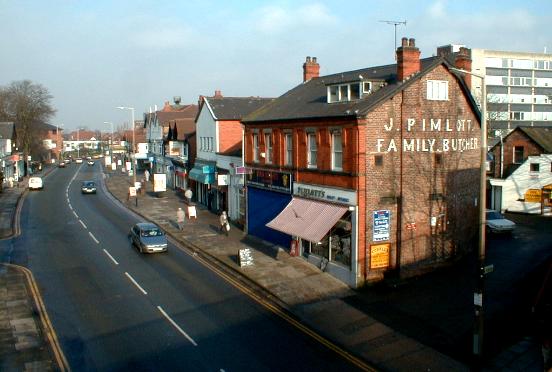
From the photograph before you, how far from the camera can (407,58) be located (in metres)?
25.9

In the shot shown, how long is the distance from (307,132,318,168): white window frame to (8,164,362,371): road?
7.53 meters

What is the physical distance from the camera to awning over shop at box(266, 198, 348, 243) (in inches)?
1005

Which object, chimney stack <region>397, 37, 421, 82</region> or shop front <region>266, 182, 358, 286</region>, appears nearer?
shop front <region>266, 182, 358, 286</region>

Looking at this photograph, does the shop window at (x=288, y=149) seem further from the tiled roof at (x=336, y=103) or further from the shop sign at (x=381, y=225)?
the shop sign at (x=381, y=225)

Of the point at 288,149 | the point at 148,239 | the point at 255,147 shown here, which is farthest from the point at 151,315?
the point at 255,147

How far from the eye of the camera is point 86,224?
42.7 metres

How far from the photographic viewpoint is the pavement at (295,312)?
16672 millimetres

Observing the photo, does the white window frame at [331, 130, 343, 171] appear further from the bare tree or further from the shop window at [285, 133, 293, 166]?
the bare tree

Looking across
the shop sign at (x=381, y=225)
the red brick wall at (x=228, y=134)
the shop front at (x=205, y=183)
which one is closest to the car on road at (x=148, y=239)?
the shop sign at (x=381, y=225)

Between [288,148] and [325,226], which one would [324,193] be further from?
[288,148]

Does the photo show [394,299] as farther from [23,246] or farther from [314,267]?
[23,246]

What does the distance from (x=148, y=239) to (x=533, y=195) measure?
30.4 meters

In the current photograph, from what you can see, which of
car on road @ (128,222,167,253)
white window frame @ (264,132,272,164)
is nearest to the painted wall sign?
white window frame @ (264,132,272,164)

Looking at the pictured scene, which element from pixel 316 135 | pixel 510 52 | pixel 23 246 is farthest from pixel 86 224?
pixel 510 52
